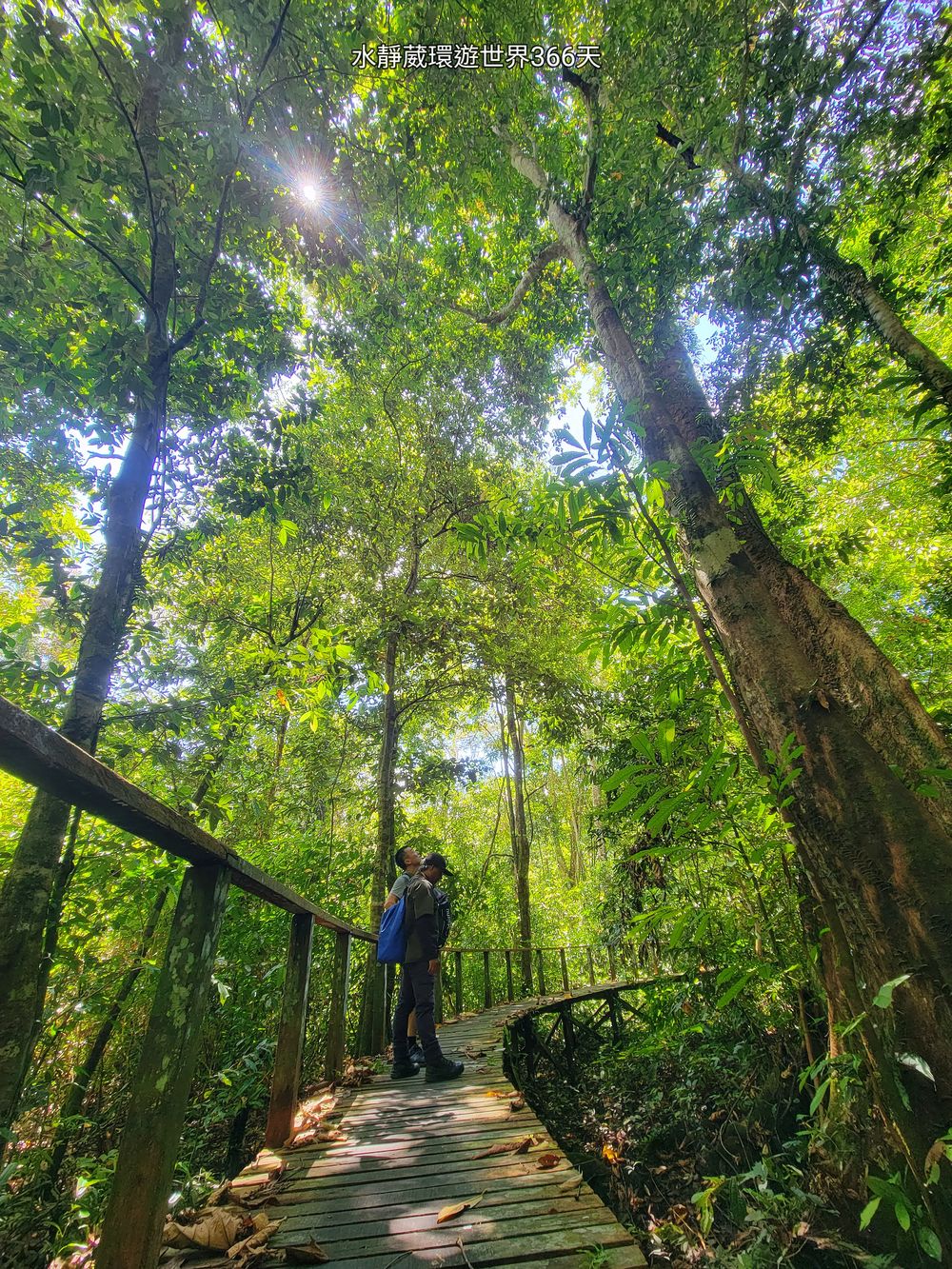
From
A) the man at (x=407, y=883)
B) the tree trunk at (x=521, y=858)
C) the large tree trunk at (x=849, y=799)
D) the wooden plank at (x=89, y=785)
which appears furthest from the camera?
the tree trunk at (x=521, y=858)

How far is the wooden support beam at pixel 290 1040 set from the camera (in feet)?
9.02

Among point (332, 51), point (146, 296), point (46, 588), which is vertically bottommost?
point (46, 588)

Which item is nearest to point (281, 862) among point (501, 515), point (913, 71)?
point (501, 515)

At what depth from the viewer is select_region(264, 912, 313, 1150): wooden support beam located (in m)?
2.75

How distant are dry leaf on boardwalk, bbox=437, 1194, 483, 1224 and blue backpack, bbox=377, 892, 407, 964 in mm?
2189

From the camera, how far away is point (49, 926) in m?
2.21

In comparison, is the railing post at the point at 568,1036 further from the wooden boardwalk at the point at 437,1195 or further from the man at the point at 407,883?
the wooden boardwalk at the point at 437,1195

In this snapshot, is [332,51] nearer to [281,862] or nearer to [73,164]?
[73,164]

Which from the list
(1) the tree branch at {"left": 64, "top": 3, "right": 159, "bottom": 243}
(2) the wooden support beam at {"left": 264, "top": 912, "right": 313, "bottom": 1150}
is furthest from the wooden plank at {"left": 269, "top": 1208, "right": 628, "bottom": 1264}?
(1) the tree branch at {"left": 64, "top": 3, "right": 159, "bottom": 243}

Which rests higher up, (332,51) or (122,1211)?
(332,51)

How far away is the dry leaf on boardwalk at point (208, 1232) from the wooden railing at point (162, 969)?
1.34 feet

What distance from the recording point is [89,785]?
122 centimetres

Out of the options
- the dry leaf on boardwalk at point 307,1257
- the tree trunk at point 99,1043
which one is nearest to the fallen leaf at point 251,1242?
the dry leaf on boardwalk at point 307,1257

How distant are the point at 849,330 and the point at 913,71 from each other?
1872mm
